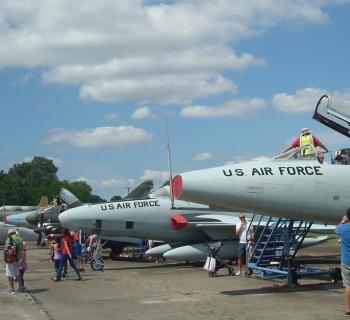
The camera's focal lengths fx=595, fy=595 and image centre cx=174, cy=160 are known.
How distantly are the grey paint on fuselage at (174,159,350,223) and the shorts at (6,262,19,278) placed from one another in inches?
167

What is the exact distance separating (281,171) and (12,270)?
5.89 m

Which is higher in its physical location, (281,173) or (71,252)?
(281,173)

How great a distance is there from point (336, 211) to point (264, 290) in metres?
2.03

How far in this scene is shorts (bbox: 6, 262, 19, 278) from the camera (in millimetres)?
12234

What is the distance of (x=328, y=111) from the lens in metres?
11.7

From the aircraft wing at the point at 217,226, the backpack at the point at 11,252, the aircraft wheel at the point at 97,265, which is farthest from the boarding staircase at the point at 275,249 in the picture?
the aircraft wheel at the point at 97,265

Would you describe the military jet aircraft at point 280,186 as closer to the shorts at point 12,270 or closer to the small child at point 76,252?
the shorts at point 12,270

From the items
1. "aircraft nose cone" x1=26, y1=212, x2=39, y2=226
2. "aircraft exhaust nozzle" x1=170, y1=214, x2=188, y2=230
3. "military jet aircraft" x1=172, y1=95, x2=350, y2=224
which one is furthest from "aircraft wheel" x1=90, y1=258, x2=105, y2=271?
"aircraft nose cone" x1=26, y1=212, x2=39, y2=226

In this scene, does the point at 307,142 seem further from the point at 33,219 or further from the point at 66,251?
the point at 33,219

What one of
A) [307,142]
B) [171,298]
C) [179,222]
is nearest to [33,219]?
[179,222]

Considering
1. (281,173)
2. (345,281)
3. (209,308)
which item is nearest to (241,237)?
(281,173)

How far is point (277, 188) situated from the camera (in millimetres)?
10469

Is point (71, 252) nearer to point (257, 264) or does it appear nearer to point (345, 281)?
point (257, 264)

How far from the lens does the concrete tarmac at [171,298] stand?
8.97m
